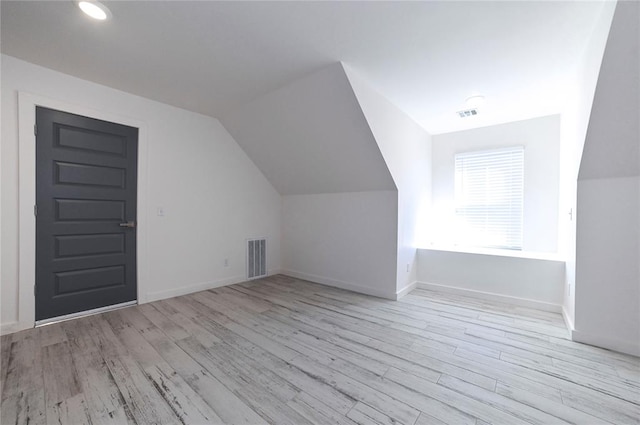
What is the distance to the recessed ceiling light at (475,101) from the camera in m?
2.93

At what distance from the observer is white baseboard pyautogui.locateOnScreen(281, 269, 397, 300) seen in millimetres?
3400

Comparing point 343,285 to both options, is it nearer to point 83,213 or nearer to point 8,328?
point 83,213

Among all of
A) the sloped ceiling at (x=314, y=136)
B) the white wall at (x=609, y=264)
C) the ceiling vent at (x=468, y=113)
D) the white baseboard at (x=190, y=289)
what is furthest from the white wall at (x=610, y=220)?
the white baseboard at (x=190, y=289)

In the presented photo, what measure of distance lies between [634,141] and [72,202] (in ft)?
16.6

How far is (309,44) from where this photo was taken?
2109 millimetres

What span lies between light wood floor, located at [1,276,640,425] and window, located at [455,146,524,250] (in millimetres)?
1317

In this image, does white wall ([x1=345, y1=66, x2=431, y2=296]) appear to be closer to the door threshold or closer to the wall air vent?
the wall air vent

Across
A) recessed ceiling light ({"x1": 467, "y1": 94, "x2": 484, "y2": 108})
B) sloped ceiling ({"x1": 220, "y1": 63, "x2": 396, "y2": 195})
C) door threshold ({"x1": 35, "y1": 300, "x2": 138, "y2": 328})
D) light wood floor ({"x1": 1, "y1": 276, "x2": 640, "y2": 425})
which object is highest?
recessed ceiling light ({"x1": 467, "y1": 94, "x2": 484, "y2": 108})

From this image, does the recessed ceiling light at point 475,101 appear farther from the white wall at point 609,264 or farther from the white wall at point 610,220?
the white wall at point 609,264

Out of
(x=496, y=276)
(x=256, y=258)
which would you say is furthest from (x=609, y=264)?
(x=256, y=258)

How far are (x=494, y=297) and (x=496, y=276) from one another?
28cm

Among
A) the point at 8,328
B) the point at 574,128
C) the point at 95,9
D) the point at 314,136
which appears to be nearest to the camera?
the point at 95,9

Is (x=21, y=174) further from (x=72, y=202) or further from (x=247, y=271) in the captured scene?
(x=247, y=271)

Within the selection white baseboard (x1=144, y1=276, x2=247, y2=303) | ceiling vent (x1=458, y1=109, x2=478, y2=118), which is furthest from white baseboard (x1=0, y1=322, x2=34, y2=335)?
ceiling vent (x1=458, y1=109, x2=478, y2=118)
